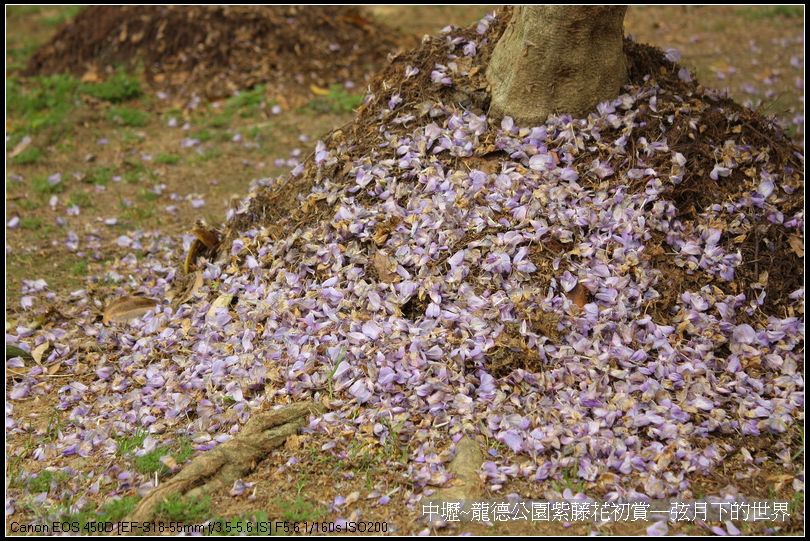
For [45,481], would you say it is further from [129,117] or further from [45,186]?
[129,117]

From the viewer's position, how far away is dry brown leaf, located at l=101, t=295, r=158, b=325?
18.6 feet

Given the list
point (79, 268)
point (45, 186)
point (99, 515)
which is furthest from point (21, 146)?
point (99, 515)

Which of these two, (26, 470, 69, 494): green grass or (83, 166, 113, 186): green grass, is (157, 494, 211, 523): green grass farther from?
(83, 166, 113, 186): green grass

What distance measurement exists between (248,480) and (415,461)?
0.82m

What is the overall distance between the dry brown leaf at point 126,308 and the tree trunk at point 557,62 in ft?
8.85

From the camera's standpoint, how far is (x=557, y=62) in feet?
16.7

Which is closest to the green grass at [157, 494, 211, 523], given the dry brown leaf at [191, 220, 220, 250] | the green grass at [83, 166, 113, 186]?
the dry brown leaf at [191, 220, 220, 250]

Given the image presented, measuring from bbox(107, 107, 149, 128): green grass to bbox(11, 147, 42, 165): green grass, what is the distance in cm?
98

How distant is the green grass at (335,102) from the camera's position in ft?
29.5

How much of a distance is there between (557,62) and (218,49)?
221 inches

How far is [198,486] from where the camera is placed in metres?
3.97

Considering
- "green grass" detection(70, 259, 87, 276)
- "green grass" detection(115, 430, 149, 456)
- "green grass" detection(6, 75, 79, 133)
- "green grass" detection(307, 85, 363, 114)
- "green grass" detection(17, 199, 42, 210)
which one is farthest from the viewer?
"green grass" detection(307, 85, 363, 114)

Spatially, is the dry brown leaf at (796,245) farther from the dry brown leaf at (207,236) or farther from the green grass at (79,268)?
the green grass at (79,268)

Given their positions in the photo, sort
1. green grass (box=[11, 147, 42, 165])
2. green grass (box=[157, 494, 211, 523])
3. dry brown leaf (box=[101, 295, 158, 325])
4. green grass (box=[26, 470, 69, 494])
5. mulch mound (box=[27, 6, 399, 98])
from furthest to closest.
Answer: mulch mound (box=[27, 6, 399, 98]) < green grass (box=[11, 147, 42, 165]) < dry brown leaf (box=[101, 295, 158, 325]) < green grass (box=[26, 470, 69, 494]) < green grass (box=[157, 494, 211, 523])
